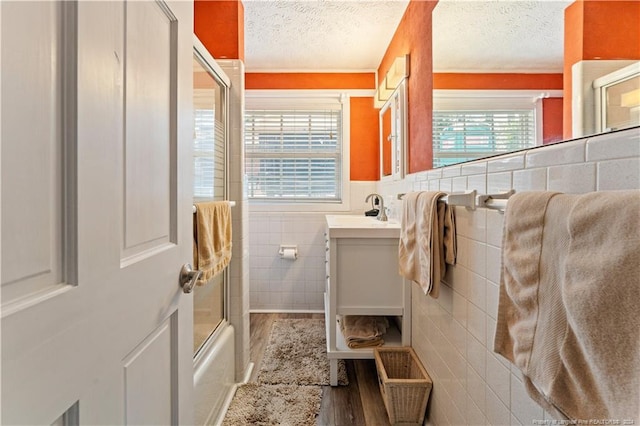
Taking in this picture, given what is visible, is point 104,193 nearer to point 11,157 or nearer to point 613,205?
point 11,157

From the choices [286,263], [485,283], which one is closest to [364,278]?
[485,283]

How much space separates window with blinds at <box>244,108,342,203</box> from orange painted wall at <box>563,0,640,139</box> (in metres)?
2.43

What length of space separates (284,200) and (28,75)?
2.74m

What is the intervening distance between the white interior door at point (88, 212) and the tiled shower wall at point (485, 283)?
91cm

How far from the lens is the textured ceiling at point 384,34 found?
853 mm

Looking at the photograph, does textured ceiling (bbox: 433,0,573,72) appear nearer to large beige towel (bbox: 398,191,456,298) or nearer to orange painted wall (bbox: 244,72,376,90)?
large beige towel (bbox: 398,191,456,298)

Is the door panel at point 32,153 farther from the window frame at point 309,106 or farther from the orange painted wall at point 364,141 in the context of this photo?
the orange painted wall at point 364,141

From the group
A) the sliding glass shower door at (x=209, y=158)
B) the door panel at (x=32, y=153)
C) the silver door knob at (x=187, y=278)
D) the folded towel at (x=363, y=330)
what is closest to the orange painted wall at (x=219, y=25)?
the sliding glass shower door at (x=209, y=158)

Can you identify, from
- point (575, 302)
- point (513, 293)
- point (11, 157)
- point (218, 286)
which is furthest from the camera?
point (218, 286)

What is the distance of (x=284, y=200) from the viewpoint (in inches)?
123

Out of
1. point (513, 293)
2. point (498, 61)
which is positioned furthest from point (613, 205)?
point (498, 61)

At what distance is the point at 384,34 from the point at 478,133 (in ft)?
5.34

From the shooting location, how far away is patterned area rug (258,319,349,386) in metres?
1.88

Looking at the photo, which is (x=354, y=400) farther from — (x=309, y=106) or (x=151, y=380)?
(x=309, y=106)
